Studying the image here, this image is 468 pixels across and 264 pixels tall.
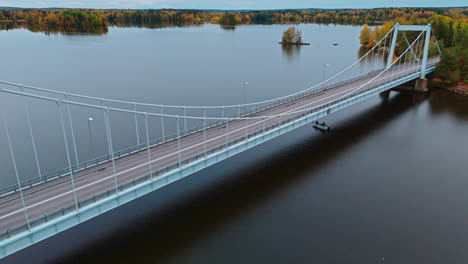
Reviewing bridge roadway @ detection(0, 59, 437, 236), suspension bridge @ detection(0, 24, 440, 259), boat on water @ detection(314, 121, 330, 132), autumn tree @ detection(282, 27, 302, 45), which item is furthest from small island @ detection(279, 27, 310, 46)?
bridge roadway @ detection(0, 59, 437, 236)

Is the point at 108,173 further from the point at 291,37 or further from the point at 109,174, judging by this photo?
the point at 291,37

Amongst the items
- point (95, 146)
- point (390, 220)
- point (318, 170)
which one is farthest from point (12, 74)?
point (390, 220)

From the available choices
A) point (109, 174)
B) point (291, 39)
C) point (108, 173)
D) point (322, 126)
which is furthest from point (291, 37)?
point (109, 174)

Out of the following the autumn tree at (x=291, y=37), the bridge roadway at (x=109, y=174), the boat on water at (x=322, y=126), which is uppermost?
the autumn tree at (x=291, y=37)

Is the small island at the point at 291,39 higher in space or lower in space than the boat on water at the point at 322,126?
higher

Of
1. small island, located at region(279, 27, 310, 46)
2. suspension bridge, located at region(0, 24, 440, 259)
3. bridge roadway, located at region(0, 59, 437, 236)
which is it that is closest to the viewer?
suspension bridge, located at region(0, 24, 440, 259)

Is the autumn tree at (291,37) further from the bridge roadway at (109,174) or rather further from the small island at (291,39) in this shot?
the bridge roadway at (109,174)

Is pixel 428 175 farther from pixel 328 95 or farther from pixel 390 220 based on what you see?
pixel 328 95

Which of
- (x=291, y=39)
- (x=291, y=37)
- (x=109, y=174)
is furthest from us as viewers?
(x=291, y=39)

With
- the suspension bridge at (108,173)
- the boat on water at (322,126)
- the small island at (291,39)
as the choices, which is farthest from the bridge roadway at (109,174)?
the small island at (291,39)

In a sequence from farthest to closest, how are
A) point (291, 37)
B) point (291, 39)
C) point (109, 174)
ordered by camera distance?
point (291, 39), point (291, 37), point (109, 174)

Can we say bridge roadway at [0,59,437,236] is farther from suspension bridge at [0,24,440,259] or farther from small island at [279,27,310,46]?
small island at [279,27,310,46]
